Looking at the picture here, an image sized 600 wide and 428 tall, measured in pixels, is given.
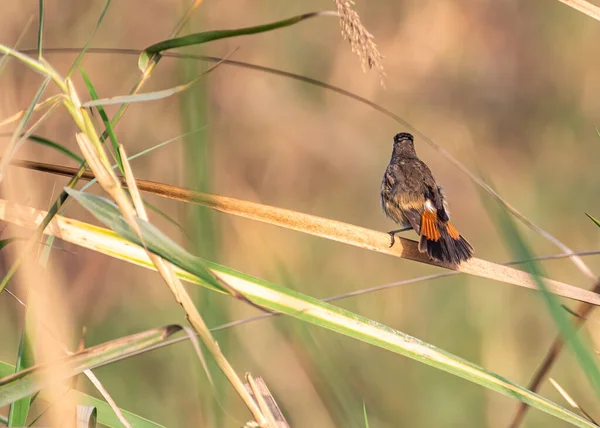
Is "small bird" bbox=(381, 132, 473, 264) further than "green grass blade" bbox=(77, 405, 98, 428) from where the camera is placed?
Yes

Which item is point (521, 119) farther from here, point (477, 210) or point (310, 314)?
point (310, 314)

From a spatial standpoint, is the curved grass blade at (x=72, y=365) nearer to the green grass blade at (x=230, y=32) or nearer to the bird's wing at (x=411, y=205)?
the green grass blade at (x=230, y=32)

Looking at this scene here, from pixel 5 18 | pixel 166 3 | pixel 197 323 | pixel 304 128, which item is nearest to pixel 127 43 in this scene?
pixel 166 3

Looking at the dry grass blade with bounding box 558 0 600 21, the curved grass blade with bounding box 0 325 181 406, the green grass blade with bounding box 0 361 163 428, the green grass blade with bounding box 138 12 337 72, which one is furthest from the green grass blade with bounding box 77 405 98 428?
the dry grass blade with bounding box 558 0 600 21

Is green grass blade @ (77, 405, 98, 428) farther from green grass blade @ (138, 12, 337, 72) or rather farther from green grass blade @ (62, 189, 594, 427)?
green grass blade @ (138, 12, 337, 72)

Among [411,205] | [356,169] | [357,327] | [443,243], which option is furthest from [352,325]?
[356,169]

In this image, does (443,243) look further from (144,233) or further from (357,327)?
(144,233)
